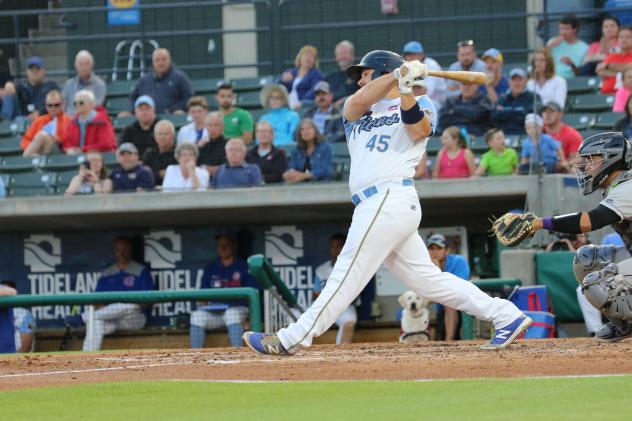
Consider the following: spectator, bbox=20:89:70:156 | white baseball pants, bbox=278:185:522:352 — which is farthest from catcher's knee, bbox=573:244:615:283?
spectator, bbox=20:89:70:156

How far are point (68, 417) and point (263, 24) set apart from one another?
11725 mm

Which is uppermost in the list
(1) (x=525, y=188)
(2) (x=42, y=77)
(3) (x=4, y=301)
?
(2) (x=42, y=77)

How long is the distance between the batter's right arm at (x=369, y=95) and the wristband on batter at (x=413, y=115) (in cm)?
16

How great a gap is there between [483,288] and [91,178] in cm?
429

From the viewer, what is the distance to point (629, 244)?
7273 millimetres

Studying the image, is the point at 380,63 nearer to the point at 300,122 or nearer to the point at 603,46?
the point at 300,122

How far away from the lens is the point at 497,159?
1188 centimetres

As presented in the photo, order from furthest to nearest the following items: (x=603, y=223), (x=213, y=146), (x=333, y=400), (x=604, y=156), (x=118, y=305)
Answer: (x=213, y=146) < (x=118, y=305) < (x=604, y=156) < (x=603, y=223) < (x=333, y=400)

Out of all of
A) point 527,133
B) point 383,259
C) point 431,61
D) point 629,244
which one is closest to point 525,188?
point 527,133

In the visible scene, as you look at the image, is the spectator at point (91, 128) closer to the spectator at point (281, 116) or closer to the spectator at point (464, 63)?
the spectator at point (281, 116)

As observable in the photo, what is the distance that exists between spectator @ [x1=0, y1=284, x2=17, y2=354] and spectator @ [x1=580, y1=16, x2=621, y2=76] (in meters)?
6.42

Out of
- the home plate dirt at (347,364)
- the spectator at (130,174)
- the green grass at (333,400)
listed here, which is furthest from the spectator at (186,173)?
the green grass at (333,400)

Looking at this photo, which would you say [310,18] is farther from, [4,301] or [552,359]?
[552,359]

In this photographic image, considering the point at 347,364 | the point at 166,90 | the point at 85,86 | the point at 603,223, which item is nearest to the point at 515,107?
the point at 166,90
